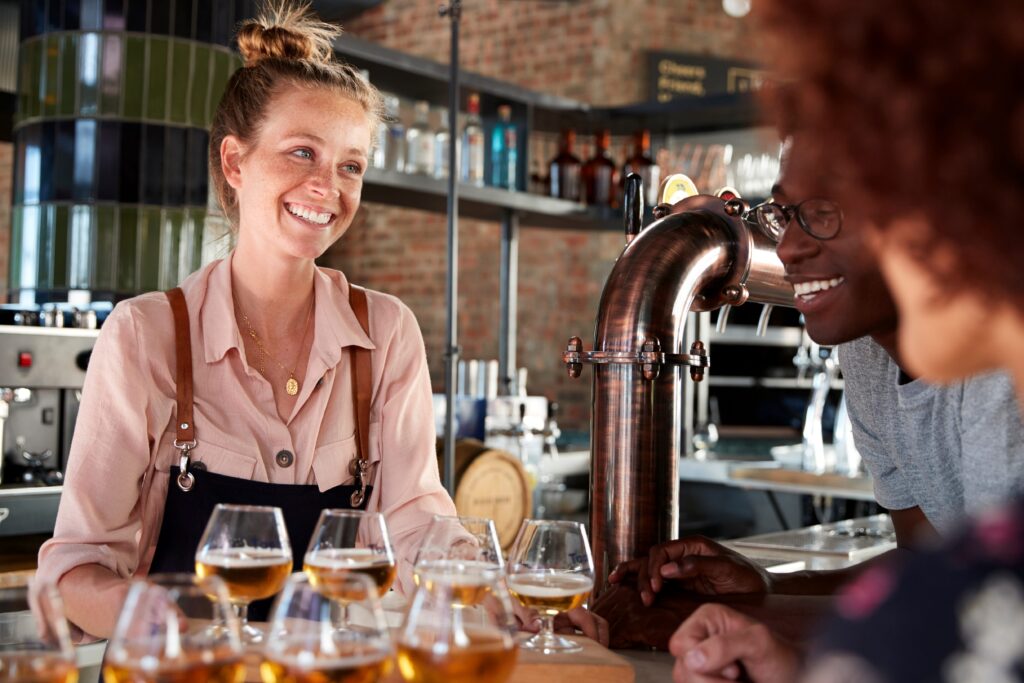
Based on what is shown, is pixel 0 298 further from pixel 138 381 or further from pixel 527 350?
pixel 138 381

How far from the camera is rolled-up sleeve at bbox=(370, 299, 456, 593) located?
168 centimetres

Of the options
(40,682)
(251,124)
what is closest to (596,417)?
(251,124)

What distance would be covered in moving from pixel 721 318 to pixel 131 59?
220 cm

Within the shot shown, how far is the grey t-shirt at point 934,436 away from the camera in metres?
1.20

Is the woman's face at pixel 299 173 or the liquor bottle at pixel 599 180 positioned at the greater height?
the liquor bottle at pixel 599 180

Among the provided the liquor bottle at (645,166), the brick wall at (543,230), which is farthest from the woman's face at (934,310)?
the brick wall at (543,230)

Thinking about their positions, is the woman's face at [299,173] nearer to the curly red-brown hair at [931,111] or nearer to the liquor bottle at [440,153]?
the curly red-brown hair at [931,111]

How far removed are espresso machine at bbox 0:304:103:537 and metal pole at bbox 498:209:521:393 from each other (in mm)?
2005

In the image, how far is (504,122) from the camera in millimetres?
4531

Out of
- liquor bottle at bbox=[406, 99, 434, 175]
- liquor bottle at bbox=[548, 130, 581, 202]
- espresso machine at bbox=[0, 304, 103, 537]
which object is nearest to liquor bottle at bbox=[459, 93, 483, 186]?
liquor bottle at bbox=[406, 99, 434, 175]

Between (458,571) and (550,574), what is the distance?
0.54 ft

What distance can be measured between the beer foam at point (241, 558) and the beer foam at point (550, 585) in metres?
0.26

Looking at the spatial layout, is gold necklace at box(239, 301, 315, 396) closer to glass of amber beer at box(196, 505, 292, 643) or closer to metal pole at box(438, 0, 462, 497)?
glass of amber beer at box(196, 505, 292, 643)

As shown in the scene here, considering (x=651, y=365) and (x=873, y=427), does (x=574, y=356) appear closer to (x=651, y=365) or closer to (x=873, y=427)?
(x=651, y=365)
